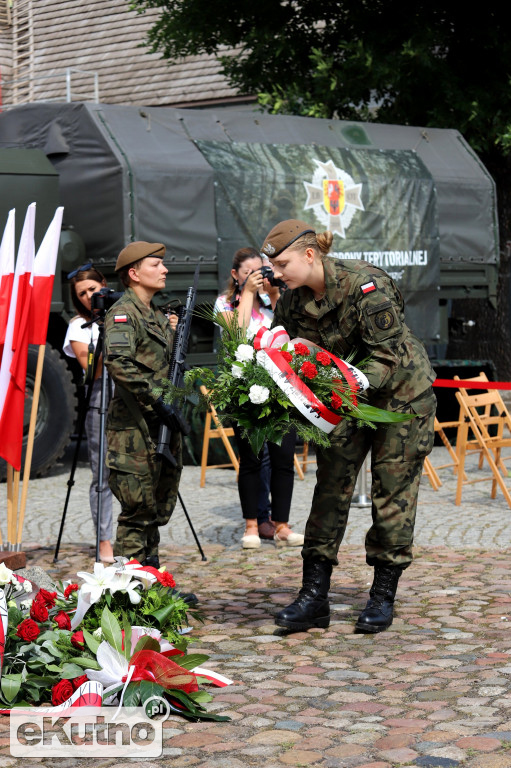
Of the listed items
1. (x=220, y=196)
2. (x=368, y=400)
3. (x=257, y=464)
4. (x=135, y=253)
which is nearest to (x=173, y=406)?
(x=135, y=253)

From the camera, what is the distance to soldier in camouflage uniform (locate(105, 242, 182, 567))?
6.15 meters

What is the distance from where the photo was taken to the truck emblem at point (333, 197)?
1277cm

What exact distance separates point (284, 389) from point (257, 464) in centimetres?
283

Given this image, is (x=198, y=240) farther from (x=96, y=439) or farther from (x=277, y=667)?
(x=277, y=667)

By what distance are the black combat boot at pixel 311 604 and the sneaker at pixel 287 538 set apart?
2129mm

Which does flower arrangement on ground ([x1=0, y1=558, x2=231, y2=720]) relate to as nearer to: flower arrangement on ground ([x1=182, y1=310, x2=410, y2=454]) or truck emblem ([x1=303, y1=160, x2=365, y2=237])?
flower arrangement on ground ([x1=182, y1=310, x2=410, y2=454])

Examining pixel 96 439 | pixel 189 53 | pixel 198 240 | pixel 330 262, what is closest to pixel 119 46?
pixel 189 53

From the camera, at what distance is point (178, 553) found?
8.03 meters

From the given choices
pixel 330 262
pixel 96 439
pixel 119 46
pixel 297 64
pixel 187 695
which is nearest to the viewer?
pixel 187 695

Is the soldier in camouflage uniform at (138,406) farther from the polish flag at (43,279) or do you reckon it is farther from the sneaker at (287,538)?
the sneaker at (287,538)

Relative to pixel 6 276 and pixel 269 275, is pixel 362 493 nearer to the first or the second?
pixel 269 275

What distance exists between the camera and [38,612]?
201 inches

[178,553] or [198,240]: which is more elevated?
[198,240]

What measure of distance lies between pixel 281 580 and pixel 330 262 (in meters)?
2.21
